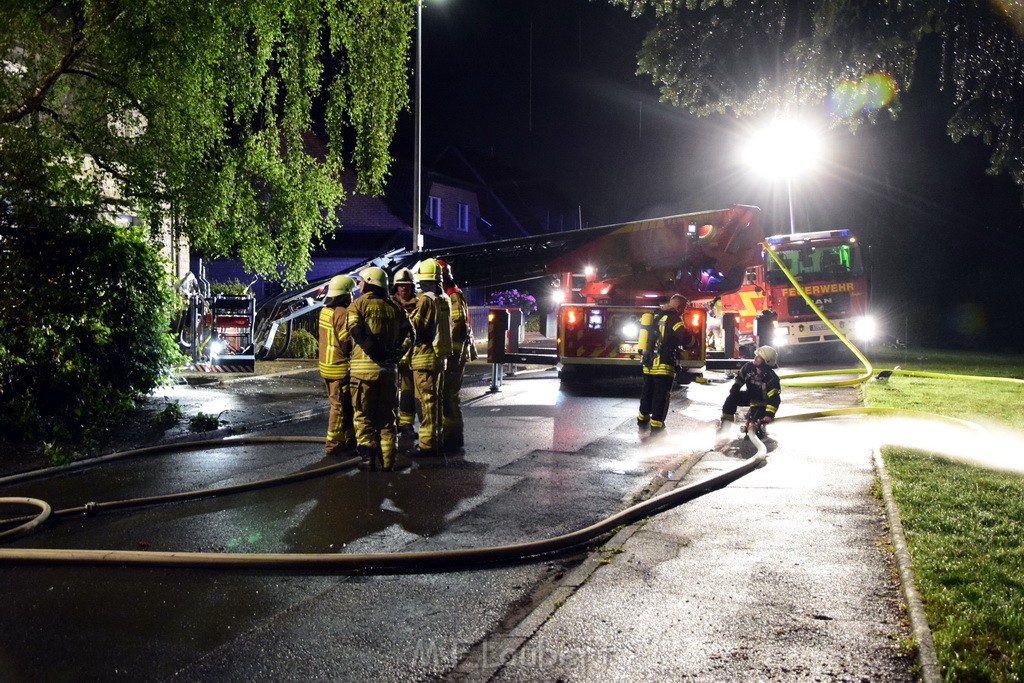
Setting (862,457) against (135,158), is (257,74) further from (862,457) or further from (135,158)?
(862,457)

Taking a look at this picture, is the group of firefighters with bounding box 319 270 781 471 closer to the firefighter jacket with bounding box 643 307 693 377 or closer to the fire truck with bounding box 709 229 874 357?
the firefighter jacket with bounding box 643 307 693 377

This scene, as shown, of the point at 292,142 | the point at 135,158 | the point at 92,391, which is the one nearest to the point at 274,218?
the point at 292,142

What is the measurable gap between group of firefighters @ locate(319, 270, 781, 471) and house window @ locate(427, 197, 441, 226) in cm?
2951

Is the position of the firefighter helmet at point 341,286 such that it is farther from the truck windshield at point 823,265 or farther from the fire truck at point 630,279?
the truck windshield at point 823,265

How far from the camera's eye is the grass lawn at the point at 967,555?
383 centimetres

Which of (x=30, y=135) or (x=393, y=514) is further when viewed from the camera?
(x=30, y=135)

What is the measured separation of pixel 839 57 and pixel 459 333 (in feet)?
17.0

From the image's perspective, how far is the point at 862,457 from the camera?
28.6 ft

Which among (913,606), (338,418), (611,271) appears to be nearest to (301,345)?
(611,271)

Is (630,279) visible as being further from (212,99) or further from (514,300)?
(514,300)

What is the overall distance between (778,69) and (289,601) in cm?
415

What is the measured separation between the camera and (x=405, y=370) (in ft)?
31.8

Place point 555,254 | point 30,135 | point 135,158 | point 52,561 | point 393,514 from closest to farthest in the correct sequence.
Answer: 1. point 52,561
2. point 393,514
3. point 30,135
4. point 135,158
5. point 555,254

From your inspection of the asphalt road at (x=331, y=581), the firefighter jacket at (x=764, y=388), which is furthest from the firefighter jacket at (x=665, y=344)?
the asphalt road at (x=331, y=581)
